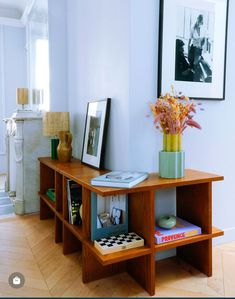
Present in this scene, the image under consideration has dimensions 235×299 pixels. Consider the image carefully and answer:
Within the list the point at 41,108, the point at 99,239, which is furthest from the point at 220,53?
the point at 41,108

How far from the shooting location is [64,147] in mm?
2379

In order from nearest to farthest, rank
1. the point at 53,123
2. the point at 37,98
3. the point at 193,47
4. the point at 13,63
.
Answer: the point at 193,47 → the point at 53,123 → the point at 37,98 → the point at 13,63

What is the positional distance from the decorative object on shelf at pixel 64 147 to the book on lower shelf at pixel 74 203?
0.46 meters

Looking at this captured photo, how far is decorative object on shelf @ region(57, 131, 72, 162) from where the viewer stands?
2.37m

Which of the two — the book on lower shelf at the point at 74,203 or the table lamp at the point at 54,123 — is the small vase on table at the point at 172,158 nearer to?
the book on lower shelf at the point at 74,203

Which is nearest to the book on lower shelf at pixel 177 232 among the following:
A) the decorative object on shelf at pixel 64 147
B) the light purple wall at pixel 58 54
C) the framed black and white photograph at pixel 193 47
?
the framed black and white photograph at pixel 193 47

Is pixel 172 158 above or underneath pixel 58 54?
underneath

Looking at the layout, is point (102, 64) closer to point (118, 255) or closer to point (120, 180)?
point (120, 180)

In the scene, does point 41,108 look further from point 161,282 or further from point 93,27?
point 161,282

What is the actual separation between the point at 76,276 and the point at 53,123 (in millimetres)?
1275

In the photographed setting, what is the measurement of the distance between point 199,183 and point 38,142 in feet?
5.59

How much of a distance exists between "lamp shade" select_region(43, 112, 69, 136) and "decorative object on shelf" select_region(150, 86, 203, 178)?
1062 millimetres

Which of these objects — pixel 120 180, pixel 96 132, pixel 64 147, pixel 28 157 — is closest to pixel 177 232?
pixel 120 180

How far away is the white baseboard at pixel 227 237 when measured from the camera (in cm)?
217
